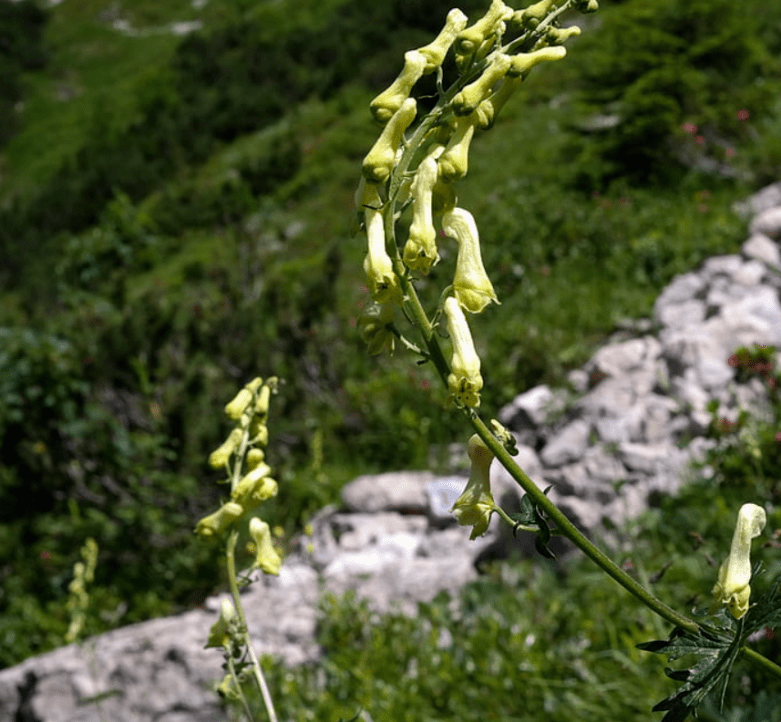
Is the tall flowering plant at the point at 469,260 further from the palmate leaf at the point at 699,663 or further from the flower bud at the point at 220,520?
the flower bud at the point at 220,520

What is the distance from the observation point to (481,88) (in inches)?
55.7

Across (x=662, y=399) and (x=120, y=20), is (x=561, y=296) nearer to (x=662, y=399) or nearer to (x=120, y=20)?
(x=662, y=399)

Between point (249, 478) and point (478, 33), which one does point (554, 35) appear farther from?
point (249, 478)

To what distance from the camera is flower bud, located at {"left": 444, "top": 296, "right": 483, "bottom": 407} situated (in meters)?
1.38

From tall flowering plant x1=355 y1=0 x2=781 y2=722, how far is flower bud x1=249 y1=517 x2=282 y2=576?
0.79 metres

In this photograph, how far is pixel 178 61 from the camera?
27484 mm

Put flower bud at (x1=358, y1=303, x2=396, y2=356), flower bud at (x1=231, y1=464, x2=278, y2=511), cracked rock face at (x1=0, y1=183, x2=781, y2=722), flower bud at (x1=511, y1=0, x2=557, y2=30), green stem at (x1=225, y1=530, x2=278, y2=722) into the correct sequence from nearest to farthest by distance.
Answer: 1. flower bud at (x1=511, y1=0, x2=557, y2=30)
2. flower bud at (x1=358, y1=303, x2=396, y2=356)
3. green stem at (x1=225, y1=530, x2=278, y2=722)
4. flower bud at (x1=231, y1=464, x2=278, y2=511)
5. cracked rock face at (x1=0, y1=183, x2=781, y2=722)

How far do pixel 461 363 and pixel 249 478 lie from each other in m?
0.90

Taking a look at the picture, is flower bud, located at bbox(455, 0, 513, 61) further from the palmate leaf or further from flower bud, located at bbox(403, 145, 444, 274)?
the palmate leaf

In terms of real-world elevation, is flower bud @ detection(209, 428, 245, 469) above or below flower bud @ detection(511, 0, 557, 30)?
below

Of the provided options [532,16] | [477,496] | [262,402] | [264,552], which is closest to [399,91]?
[532,16]

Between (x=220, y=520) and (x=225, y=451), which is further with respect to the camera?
(x=225, y=451)

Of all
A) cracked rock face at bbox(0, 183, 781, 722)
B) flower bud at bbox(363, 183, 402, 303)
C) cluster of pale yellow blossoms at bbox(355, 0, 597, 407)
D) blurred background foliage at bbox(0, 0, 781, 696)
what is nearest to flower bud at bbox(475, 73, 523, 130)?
cluster of pale yellow blossoms at bbox(355, 0, 597, 407)

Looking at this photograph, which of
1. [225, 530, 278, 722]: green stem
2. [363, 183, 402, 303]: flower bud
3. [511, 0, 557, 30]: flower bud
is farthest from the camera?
[225, 530, 278, 722]: green stem
